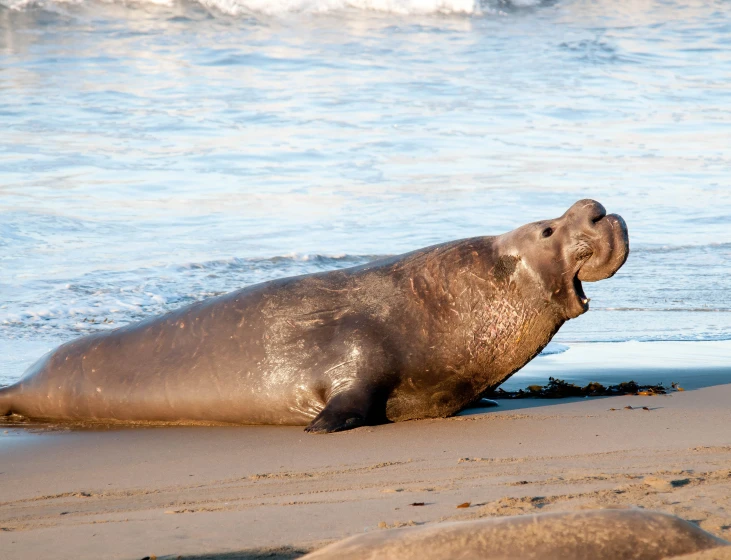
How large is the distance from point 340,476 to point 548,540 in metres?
2.21

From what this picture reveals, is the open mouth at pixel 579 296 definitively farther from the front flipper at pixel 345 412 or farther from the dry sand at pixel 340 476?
the front flipper at pixel 345 412

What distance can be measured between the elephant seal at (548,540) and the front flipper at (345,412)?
9.84 ft

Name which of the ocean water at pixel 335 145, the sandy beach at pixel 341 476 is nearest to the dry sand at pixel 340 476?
the sandy beach at pixel 341 476

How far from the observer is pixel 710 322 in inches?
366

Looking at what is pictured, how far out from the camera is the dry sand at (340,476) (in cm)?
378

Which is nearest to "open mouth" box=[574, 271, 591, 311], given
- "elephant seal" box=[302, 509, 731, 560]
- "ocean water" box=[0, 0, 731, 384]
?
"ocean water" box=[0, 0, 731, 384]

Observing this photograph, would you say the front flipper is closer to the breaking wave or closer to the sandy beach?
the sandy beach

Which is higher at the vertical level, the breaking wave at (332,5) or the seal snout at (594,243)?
the breaking wave at (332,5)

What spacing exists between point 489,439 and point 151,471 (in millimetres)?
1676

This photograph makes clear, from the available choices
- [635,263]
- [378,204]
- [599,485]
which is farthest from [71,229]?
[599,485]

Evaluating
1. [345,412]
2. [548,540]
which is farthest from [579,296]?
[548,540]

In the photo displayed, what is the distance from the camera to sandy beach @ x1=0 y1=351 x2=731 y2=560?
3775mm

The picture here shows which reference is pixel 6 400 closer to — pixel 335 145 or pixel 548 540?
pixel 548 540

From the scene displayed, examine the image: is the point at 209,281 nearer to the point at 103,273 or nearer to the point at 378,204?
the point at 103,273
